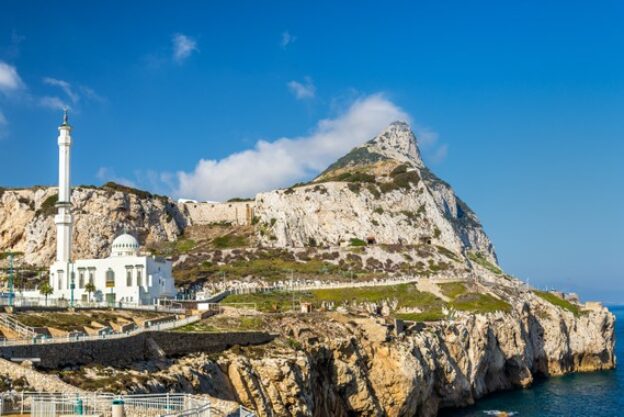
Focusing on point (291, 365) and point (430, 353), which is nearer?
point (291, 365)

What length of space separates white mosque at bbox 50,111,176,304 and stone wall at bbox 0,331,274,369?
108 ft

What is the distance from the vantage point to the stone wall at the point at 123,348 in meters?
32.6

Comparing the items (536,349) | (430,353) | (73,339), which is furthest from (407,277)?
(73,339)

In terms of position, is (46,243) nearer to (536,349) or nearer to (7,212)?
(7,212)

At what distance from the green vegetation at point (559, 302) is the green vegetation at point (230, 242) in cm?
5418

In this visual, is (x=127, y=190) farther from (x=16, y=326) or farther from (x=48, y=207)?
(x=16, y=326)

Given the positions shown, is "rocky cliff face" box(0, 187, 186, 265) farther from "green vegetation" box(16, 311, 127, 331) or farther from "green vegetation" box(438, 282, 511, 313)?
"green vegetation" box(16, 311, 127, 331)

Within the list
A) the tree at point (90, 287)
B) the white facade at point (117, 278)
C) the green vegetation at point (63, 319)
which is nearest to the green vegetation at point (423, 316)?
the white facade at point (117, 278)

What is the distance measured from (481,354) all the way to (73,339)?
5427cm

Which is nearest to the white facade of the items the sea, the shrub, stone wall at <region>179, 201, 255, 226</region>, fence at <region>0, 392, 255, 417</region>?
the sea

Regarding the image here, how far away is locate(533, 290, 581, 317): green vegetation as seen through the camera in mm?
106688

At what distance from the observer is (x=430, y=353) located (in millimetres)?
70562

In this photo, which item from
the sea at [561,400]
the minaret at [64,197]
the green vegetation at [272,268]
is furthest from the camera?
the green vegetation at [272,268]

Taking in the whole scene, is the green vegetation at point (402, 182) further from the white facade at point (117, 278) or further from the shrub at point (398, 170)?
the white facade at point (117, 278)
